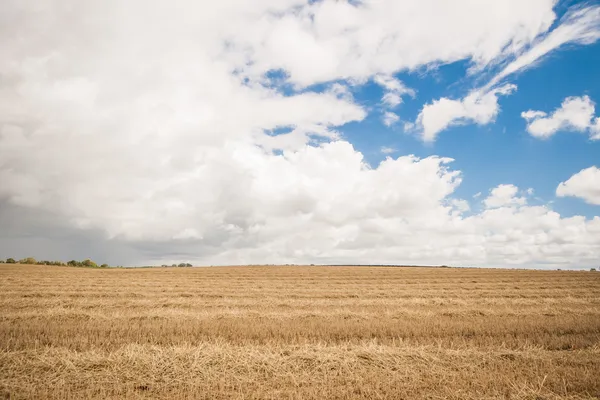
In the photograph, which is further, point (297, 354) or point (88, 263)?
point (88, 263)

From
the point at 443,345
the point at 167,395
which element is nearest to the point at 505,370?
the point at 443,345

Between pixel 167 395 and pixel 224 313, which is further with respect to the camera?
pixel 224 313

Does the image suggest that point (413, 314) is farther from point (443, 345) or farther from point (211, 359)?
point (211, 359)

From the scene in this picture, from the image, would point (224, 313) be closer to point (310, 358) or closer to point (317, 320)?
point (317, 320)

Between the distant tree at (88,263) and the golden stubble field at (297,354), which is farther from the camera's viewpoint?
the distant tree at (88,263)

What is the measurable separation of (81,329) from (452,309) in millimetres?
13956

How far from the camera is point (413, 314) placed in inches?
533

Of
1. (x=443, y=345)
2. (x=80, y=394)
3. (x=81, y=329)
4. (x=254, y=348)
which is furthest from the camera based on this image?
(x=81, y=329)

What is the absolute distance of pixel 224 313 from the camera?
43.3ft

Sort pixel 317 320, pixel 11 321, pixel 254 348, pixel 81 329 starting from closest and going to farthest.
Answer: pixel 254 348 → pixel 81 329 → pixel 11 321 → pixel 317 320

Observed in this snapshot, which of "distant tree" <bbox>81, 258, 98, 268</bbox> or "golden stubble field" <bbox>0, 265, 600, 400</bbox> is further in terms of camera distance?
"distant tree" <bbox>81, 258, 98, 268</bbox>

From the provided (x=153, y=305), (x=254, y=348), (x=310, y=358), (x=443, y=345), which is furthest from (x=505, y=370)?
(x=153, y=305)

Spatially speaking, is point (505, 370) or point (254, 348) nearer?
point (505, 370)

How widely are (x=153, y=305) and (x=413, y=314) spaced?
11108 mm
